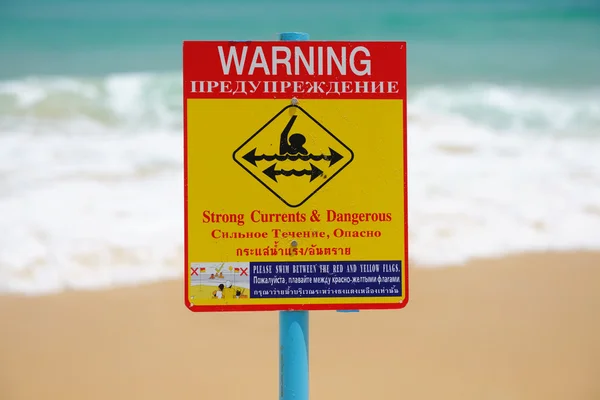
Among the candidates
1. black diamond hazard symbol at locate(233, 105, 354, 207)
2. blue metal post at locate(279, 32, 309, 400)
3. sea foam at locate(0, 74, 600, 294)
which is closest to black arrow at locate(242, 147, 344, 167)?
black diamond hazard symbol at locate(233, 105, 354, 207)

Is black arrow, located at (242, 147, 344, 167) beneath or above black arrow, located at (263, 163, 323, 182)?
above

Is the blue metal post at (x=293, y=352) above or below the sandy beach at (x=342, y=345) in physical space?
above

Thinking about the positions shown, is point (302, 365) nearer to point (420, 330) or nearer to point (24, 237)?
point (420, 330)

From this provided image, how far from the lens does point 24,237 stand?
7.79 meters

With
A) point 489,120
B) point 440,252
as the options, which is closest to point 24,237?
point 440,252

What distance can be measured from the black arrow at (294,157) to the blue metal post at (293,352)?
12.5 inches

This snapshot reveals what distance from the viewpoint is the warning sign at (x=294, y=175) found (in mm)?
2189

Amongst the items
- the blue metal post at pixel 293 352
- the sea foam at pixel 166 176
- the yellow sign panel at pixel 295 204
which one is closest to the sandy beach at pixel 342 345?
the sea foam at pixel 166 176

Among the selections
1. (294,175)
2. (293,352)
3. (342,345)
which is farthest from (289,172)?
(342,345)

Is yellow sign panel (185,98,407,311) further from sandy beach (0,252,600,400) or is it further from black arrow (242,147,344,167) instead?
sandy beach (0,252,600,400)

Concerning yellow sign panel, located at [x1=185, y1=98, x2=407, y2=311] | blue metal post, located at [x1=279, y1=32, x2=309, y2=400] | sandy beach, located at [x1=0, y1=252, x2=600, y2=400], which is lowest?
sandy beach, located at [x1=0, y1=252, x2=600, y2=400]

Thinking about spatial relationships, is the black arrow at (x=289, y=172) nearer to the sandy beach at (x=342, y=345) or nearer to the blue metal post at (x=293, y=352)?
the blue metal post at (x=293, y=352)

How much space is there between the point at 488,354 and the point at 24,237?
14.5 feet

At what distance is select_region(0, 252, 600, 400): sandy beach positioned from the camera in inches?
208
